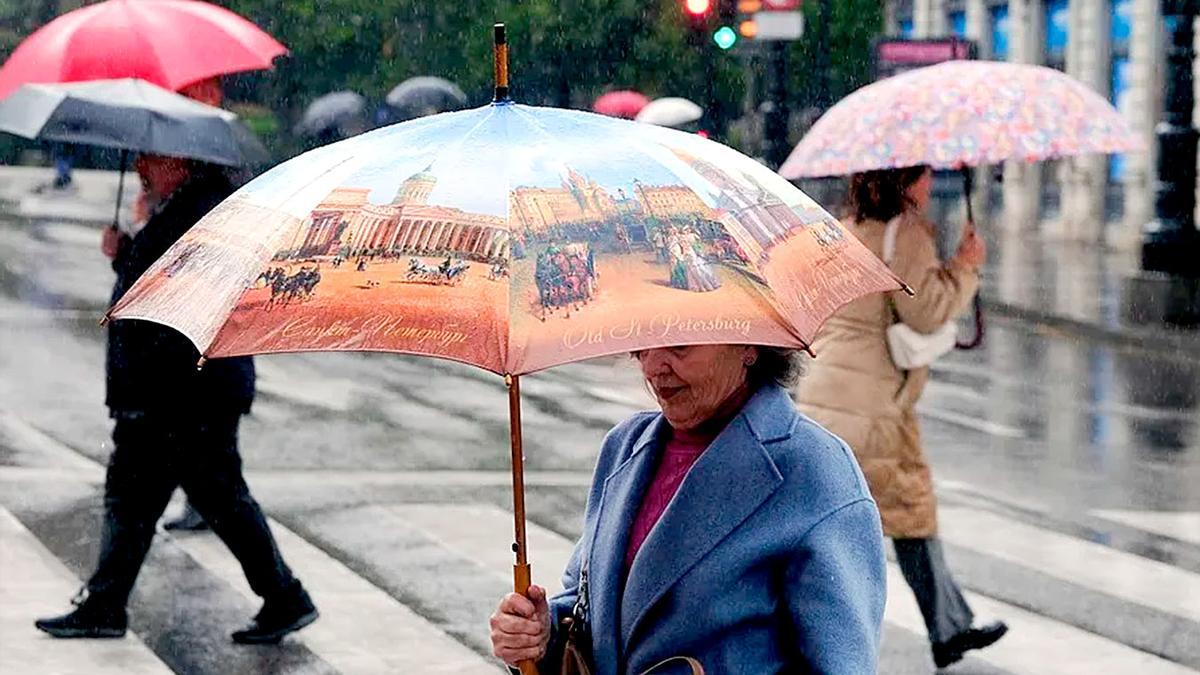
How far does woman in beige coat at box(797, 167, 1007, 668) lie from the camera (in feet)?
22.5

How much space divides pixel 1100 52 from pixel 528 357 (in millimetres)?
30884

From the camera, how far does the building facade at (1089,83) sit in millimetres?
30672

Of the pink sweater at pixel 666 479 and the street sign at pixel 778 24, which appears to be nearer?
the pink sweater at pixel 666 479

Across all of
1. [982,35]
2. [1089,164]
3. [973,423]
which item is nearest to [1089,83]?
[1089,164]

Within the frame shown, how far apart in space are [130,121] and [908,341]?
2.64m

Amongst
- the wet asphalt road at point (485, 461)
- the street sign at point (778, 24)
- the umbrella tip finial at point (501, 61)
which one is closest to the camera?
the umbrella tip finial at point (501, 61)

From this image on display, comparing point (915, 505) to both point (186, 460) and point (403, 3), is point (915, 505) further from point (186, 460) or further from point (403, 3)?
point (403, 3)

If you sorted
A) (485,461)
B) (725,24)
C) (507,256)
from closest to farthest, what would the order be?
(507,256), (485,461), (725,24)

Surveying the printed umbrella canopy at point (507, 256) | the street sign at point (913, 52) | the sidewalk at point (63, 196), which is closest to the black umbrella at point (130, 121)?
the printed umbrella canopy at point (507, 256)

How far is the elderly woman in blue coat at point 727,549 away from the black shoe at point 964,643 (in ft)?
12.1

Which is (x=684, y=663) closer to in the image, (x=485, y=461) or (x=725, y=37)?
(x=485, y=461)

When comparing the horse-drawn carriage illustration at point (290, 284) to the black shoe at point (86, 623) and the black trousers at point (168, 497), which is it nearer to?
the black trousers at point (168, 497)

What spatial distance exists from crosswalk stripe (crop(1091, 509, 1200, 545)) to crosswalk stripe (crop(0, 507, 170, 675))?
15.1 feet

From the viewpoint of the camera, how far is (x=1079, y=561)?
872cm
